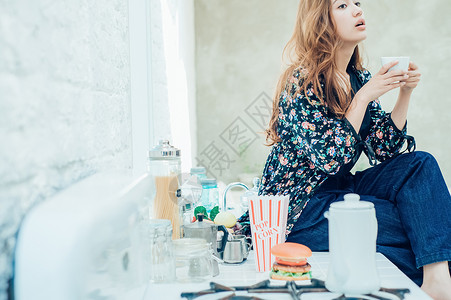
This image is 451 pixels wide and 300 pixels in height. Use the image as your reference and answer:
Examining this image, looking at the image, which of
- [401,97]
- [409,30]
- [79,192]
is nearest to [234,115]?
[409,30]

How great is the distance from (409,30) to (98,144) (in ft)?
13.8

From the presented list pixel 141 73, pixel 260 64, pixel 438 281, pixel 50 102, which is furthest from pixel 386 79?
pixel 260 64

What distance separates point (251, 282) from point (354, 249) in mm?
262

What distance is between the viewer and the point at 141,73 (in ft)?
7.36

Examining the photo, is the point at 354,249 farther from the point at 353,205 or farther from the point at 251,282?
the point at 251,282

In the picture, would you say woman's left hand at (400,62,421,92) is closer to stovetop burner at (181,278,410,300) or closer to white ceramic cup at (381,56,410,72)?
white ceramic cup at (381,56,410,72)

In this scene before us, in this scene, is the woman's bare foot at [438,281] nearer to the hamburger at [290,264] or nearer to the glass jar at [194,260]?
the hamburger at [290,264]

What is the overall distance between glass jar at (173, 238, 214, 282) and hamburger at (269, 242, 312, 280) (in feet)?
0.51

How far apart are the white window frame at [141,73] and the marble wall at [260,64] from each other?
242 centimetres

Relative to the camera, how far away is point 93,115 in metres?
1.12

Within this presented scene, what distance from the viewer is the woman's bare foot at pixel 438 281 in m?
1.29

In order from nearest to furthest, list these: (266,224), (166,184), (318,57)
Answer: (266,224)
(166,184)
(318,57)

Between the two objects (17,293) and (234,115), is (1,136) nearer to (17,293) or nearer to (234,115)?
(17,293)

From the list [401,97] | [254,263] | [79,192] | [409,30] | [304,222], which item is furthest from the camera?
[409,30]
